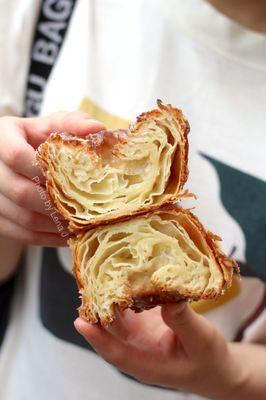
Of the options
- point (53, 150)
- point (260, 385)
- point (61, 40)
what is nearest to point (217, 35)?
point (61, 40)

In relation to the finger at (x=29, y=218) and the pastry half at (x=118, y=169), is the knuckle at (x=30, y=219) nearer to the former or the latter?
the finger at (x=29, y=218)

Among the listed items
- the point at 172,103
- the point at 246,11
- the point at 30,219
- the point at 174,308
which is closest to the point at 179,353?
the point at 174,308

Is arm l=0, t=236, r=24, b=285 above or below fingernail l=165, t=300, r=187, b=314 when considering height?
below

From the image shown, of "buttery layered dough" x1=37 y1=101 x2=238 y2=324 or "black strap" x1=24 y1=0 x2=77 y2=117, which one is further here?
"black strap" x1=24 y1=0 x2=77 y2=117

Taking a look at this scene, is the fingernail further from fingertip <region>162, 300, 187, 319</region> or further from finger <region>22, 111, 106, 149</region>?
finger <region>22, 111, 106, 149</region>

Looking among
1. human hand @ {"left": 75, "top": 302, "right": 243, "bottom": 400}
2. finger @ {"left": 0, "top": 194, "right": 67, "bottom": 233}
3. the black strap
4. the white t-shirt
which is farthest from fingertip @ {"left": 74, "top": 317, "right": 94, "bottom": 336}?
the black strap

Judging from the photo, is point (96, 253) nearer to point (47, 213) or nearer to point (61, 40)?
point (47, 213)

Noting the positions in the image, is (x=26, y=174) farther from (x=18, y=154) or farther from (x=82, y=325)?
(x=82, y=325)

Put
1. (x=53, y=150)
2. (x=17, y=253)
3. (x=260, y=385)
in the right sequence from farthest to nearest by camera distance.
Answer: (x=17, y=253) < (x=260, y=385) < (x=53, y=150)
